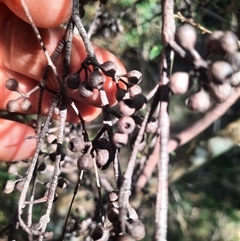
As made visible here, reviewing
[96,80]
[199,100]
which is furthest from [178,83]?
[96,80]

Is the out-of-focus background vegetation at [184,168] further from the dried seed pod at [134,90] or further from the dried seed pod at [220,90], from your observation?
the dried seed pod at [220,90]

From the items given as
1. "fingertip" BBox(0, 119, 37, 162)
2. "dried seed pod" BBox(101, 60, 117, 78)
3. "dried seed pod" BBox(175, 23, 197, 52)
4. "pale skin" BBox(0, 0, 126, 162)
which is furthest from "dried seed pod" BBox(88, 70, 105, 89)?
"fingertip" BBox(0, 119, 37, 162)

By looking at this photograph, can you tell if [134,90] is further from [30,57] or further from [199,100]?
[30,57]

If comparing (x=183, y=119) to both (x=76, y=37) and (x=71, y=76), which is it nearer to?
(x=76, y=37)

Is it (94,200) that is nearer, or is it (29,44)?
(29,44)

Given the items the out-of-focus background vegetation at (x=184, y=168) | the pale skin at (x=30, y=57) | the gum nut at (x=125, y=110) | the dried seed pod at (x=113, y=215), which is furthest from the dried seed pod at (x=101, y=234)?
the out-of-focus background vegetation at (x=184, y=168)

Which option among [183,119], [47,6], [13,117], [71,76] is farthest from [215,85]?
[183,119]

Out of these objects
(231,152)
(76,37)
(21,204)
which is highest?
(76,37)
